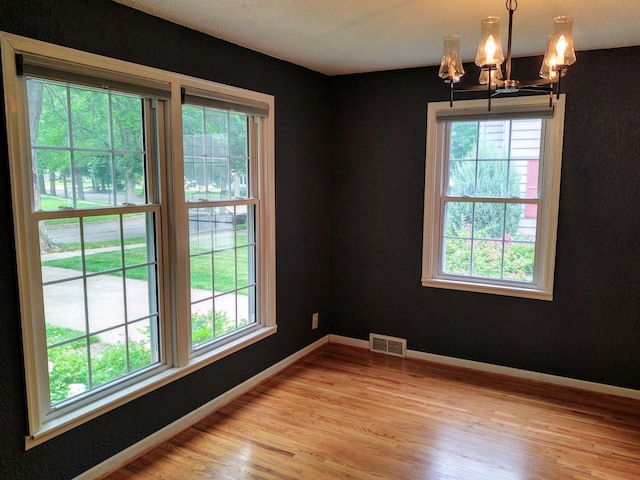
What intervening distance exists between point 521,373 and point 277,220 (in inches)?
87.0

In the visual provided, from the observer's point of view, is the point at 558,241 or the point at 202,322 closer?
the point at 202,322

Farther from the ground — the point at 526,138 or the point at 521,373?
the point at 526,138

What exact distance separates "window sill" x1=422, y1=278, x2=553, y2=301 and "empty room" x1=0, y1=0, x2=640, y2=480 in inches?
0.7

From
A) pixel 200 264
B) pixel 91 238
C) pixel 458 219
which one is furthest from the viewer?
pixel 458 219

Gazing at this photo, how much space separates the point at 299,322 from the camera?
4.09 m

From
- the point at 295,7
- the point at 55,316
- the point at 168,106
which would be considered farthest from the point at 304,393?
the point at 295,7

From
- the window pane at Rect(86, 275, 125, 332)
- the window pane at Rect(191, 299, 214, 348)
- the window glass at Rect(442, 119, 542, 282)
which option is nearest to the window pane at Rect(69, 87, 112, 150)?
the window pane at Rect(86, 275, 125, 332)

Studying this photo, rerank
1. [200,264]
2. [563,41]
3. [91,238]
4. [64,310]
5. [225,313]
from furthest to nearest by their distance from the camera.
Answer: [225,313] < [200,264] < [91,238] < [64,310] < [563,41]

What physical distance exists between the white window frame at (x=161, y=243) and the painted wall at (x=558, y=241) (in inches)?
37.0

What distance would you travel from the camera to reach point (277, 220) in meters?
3.68

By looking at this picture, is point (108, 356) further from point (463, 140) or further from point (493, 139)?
point (493, 139)

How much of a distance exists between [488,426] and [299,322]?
66.7 inches

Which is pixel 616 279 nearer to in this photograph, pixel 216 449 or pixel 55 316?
pixel 216 449

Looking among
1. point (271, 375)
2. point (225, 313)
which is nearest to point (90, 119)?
point (225, 313)
